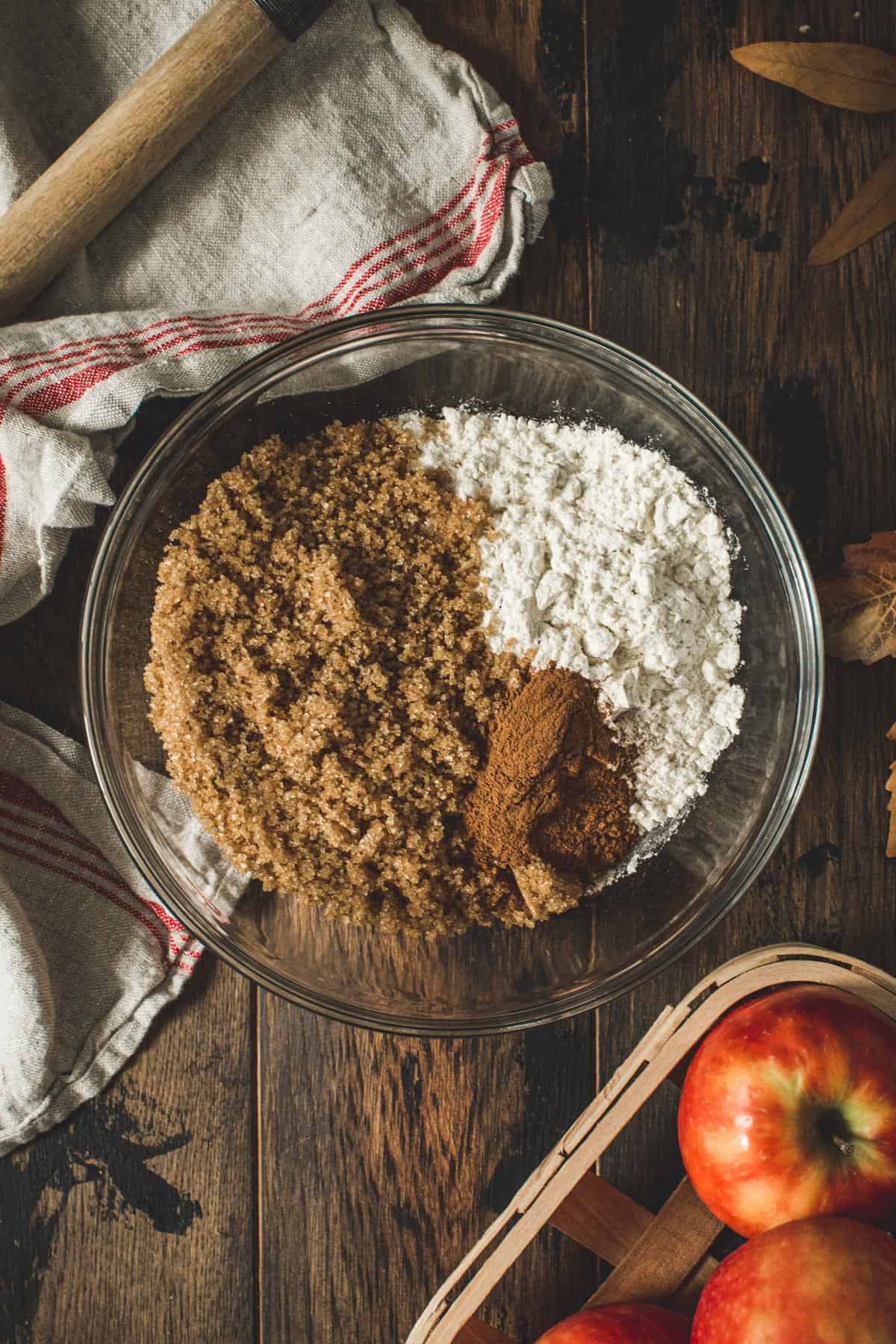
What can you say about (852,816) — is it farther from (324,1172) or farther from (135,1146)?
(135,1146)

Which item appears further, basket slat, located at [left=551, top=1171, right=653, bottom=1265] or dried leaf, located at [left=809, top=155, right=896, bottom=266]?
dried leaf, located at [left=809, top=155, right=896, bottom=266]

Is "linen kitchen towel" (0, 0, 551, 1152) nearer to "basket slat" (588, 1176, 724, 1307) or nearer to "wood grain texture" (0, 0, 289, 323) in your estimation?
"wood grain texture" (0, 0, 289, 323)

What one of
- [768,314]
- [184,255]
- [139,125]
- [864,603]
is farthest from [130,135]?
[864,603]

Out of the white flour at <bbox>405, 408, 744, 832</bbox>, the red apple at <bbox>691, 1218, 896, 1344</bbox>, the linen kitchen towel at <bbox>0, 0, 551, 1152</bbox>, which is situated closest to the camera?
the red apple at <bbox>691, 1218, 896, 1344</bbox>

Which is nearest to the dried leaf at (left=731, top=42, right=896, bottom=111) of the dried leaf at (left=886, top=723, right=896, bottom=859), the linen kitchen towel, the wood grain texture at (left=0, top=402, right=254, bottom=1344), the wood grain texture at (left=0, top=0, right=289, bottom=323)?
the linen kitchen towel

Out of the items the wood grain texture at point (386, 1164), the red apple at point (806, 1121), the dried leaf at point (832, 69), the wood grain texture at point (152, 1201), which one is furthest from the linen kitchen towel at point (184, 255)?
the red apple at point (806, 1121)

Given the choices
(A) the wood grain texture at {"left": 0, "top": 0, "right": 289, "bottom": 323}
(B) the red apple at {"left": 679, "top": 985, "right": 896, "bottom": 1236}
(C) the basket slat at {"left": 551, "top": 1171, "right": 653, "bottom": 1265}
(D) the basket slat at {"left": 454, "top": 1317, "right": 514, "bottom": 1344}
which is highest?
(A) the wood grain texture at {"left": 0, "top": 0, "right": 289, "bottom": 323}

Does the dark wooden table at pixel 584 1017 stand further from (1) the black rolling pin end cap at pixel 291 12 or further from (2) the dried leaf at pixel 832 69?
(1) the black rolling pin end cap at pixel 291 12
